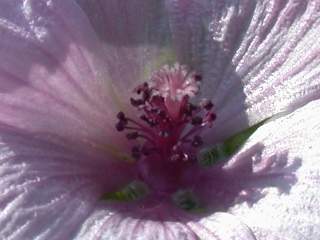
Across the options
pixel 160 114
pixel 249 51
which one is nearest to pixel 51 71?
pixel 160 114

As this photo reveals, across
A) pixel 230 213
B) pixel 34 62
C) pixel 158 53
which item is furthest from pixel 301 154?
pixel 34 62

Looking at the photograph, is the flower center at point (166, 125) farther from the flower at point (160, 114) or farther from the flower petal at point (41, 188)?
the flower petal at point (41, 188)

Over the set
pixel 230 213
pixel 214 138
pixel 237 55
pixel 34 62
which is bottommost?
pixel 230 213

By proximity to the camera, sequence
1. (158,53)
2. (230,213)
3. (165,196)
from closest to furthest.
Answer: (230,213) < (165,196) < (158,53)

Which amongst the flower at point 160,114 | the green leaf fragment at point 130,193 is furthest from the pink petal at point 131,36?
the green leaf fragment at point 130,193

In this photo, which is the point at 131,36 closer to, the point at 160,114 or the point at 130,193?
the point at 160,114

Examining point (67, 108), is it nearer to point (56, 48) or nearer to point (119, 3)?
point (56, 48)

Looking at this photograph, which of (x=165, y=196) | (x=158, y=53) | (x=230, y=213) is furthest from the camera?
(x=158, y=53)
